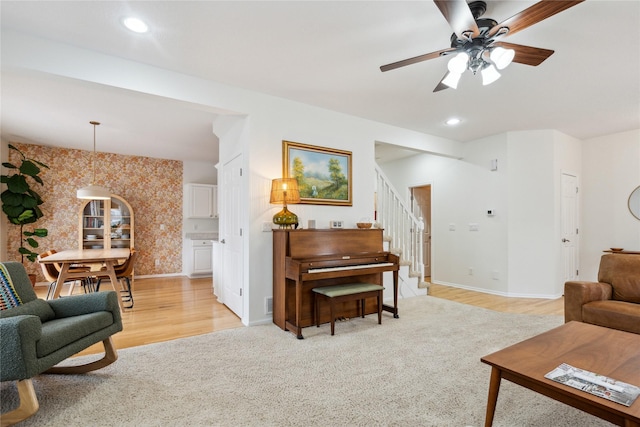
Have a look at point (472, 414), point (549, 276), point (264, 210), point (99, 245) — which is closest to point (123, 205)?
point (99, 245)

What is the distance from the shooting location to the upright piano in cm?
317

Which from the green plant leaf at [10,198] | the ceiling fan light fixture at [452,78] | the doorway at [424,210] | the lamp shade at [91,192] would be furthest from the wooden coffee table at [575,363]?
the green plant leaf at [10,198]

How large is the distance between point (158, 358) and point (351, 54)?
10.2 ft

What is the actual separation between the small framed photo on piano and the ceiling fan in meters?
1.67

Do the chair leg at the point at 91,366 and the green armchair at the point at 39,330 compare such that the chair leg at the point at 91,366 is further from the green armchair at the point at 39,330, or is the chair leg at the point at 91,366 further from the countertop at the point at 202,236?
the countertop at the point at 202,236

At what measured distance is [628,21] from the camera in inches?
90.1

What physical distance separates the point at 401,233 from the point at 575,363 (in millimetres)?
3426

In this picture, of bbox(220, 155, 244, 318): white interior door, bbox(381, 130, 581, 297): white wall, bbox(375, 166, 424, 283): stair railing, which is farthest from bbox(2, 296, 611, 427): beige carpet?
bbox(381, 130, 581, 297): white wall

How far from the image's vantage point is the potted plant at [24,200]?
5243 millimetres

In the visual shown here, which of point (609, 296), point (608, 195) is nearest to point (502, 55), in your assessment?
point (609, 296)

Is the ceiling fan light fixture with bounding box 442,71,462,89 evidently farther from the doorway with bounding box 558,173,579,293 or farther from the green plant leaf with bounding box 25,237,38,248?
the green plant leaf with bounding box 25,237,38,248

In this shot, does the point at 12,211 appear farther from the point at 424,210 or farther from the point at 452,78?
the point at 424,210

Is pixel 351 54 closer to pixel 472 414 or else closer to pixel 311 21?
pixel 311 21

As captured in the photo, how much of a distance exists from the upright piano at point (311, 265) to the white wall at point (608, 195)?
419 centimetres
